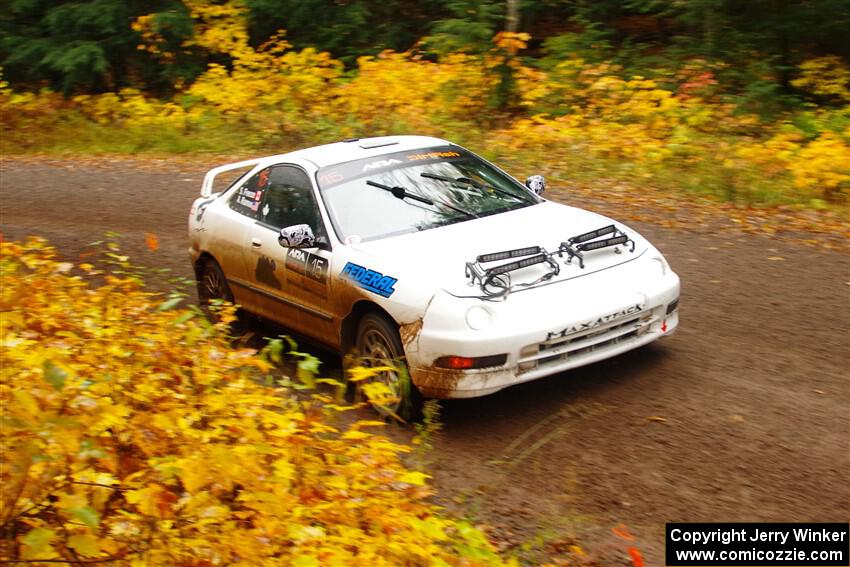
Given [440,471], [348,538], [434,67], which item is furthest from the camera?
[434,67]

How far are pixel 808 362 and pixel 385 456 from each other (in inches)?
140

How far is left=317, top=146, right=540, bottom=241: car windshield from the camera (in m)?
7.28

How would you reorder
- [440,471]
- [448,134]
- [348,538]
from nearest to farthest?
1. [348,538]
2. [440,471]
3. [448,134]

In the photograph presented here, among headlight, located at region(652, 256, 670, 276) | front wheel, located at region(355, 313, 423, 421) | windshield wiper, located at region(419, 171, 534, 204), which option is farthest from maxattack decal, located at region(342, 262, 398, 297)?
headlight, located at region(652, 256, 670, 276)

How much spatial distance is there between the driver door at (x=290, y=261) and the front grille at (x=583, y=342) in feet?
5.44

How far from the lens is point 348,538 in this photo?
4336 millimetres

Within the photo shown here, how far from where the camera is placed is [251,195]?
844cm

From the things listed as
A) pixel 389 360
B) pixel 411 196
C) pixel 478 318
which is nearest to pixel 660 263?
pixel 478 318

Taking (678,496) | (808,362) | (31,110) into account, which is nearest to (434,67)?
(31,110)

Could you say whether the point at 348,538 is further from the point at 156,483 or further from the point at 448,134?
the point at 448,134

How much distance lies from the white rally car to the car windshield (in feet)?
0.05

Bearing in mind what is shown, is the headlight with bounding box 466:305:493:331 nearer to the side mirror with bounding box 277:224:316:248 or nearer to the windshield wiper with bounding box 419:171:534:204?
the side mirror with bounding box 277:224:316:248
